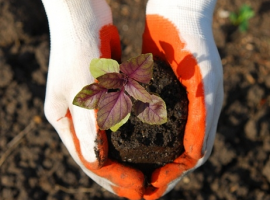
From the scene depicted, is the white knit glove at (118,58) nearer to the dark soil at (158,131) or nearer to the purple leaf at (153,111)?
the dark soil at (158,131)

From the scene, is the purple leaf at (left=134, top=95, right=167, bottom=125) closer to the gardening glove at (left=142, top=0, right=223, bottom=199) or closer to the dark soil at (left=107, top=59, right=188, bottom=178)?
the dark soil at (left=107, top=59, right=188, bottom=178)

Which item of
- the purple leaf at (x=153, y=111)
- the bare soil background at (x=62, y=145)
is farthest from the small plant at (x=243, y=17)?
the purple leaf at (x=153, y=111)

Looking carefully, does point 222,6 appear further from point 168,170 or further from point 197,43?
point 168,170

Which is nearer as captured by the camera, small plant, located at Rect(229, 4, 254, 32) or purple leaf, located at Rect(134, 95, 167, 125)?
purple leaf, located at Rect(134, 95, 167, 125)

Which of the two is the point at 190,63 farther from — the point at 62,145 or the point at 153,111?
the point at 62,145

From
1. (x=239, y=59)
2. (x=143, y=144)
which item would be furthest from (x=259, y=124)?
(x=143, y=144)

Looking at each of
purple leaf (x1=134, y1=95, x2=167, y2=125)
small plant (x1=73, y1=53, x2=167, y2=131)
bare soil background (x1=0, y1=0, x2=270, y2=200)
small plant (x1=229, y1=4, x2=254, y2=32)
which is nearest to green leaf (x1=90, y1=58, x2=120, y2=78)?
small plant (x1=73, y1=53, x2=167, y2=131)

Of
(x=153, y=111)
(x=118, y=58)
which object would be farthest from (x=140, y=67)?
(x=118, y=58)
